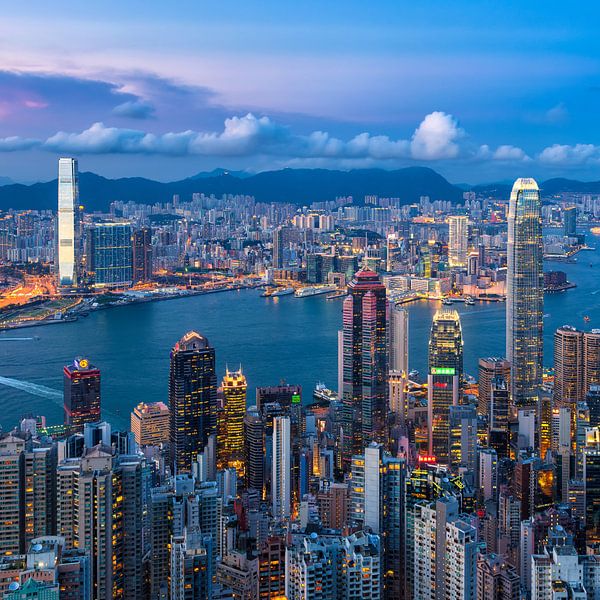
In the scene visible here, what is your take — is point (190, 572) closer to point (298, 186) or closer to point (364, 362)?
point (364, 362)

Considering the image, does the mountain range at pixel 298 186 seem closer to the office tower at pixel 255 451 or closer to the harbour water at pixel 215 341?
the harbour water at pixel 215 341

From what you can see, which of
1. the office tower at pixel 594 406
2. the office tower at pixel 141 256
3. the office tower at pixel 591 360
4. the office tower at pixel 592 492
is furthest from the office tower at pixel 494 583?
the office tower at pixel 141 256

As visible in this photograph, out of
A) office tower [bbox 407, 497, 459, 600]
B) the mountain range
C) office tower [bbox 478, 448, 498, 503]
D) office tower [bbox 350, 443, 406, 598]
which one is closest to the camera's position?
office tower [bbox 407, 497, 459, 600]

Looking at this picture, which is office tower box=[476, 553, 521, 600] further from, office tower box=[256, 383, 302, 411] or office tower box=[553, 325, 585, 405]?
office tower box=[553, 325, 585, 405]

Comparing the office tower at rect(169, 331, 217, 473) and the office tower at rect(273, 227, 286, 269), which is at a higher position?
the office tower at rect(273, 227, 286, 269)

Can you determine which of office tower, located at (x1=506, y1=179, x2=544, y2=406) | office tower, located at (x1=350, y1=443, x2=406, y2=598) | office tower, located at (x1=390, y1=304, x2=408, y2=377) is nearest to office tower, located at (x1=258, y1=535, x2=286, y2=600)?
office tower, located at (x1=350, y1=443, x2=406, y2=598)

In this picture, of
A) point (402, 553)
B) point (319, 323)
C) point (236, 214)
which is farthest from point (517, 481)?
point (236, 214)

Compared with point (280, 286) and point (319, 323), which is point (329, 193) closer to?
point (280, 286)
